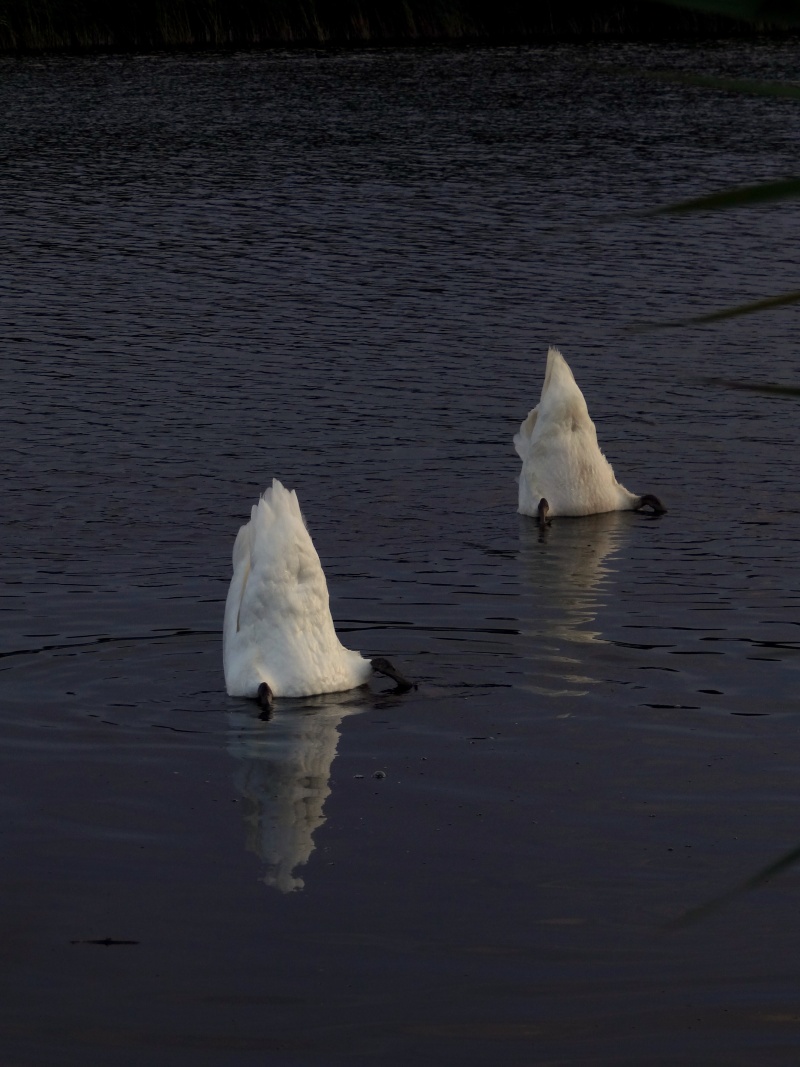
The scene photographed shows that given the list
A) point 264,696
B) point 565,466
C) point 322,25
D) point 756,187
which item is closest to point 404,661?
point 264,696

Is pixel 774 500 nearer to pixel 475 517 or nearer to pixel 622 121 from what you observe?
pixel 475 517

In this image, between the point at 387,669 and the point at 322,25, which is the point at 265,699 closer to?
the point at 387,669

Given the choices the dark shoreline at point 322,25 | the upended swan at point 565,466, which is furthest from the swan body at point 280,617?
the dark shoreline at point 322,25

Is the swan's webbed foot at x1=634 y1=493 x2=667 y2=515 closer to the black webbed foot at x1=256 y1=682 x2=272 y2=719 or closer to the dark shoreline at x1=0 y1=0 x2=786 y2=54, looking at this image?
the black webbed foot at x1=256 y1=682 x2=272 y2=719

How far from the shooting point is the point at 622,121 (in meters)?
44.6

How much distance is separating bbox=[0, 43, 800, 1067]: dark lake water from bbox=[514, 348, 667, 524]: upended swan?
10.9 inches

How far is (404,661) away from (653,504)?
4822 millimetres

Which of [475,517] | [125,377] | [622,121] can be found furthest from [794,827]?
[622,121]

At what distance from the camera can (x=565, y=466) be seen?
15633mm

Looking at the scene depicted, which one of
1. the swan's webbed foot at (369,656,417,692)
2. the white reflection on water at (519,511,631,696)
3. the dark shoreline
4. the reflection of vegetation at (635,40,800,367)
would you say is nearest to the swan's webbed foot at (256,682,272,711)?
the swan's webbed foot at (369,656,417,692)

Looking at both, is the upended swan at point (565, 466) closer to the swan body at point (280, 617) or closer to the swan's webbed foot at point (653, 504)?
the swan's webbed foot at point (653, 504)

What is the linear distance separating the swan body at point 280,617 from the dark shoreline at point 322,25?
1863 inches

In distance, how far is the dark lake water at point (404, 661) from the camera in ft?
22.5

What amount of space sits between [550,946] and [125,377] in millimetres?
15612
